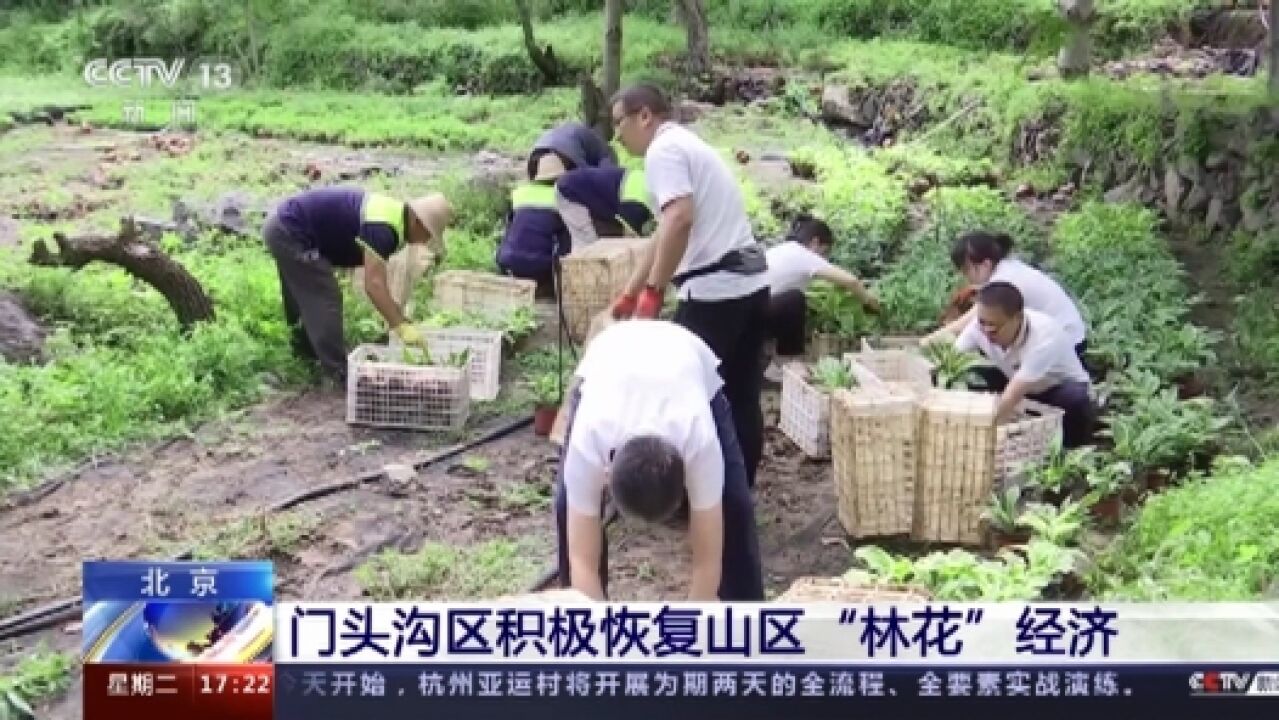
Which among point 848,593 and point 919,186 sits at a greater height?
point 848,593

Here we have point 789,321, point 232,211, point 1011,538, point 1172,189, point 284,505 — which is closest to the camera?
point 284,505

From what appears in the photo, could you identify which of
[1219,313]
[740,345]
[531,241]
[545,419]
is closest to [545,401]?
[545,419]

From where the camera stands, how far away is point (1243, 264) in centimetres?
647

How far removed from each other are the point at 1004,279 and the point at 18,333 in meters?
2.97

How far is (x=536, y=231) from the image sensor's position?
5941mm

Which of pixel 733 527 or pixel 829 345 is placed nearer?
pixel 733 527

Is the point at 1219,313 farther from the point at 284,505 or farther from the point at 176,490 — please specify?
the point at 176,490

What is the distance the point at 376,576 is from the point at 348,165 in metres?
1.67

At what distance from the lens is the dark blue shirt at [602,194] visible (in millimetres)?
5840

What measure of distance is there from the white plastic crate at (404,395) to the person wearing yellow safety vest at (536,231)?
106cm

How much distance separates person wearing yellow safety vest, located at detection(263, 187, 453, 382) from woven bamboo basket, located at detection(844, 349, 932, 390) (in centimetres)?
134

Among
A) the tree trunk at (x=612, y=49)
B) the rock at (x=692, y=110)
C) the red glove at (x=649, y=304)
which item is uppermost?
the tree trunk at (x=612, y=49)

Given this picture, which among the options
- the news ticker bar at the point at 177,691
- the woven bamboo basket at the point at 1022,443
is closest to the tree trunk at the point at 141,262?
the woven bamboo basket at the point at 1022,443

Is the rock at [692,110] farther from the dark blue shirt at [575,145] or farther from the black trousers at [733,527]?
the black trousers at [733,527]
